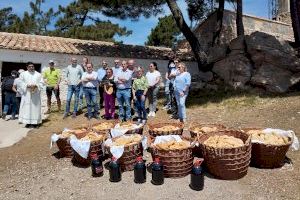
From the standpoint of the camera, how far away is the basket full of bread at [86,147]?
707 cm

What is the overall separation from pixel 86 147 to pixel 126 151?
79 centimetres

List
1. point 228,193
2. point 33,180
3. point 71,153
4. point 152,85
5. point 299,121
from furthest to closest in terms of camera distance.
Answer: point 152,85, point 299,121, point 71,153, point 33,180, point 228,193

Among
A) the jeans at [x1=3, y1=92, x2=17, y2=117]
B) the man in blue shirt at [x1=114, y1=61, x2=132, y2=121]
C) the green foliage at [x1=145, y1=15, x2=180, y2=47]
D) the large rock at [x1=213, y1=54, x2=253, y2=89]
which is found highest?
the green foliage at [x1=145, y1=15, x2=180, y2=47]

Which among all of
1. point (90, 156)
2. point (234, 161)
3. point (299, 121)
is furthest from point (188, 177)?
point (299, 121)

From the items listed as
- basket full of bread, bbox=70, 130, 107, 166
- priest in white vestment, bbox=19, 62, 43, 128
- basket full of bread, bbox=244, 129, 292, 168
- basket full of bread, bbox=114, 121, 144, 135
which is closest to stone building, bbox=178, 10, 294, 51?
priest in white vestment, bbox=19, 62, 43, 128

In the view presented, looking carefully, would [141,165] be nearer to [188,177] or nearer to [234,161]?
[188,177]

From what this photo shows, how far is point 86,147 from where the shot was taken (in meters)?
7.05

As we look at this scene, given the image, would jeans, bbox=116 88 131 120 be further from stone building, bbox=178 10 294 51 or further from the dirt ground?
stone building, bbox=178 10 294 51

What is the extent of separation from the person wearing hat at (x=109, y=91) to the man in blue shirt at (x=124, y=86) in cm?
59

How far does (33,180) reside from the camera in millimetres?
6793

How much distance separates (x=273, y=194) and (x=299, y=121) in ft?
15.0

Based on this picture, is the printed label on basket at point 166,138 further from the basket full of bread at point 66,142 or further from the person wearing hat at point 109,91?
the person wearing hat at point 109,91

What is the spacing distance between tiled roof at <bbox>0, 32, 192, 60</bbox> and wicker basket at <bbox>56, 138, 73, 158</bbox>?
874 centimetres

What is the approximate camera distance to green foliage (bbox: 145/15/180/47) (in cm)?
3428
